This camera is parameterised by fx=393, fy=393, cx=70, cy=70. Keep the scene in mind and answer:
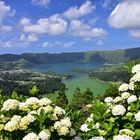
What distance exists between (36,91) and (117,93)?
8.75 ft

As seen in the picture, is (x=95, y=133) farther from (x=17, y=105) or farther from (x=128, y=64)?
(x=128, y=64)

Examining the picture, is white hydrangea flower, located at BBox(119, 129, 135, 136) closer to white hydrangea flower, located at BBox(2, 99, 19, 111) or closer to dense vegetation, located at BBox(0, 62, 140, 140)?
dense vegetation, located at BBox(0, 62, 140, 140)

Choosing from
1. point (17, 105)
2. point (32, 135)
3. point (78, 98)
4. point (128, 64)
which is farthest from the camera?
point (78, 98)

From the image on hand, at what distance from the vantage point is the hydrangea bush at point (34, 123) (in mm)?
8492

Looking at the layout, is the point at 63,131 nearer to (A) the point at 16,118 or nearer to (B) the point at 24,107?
(A) the point at 16,118

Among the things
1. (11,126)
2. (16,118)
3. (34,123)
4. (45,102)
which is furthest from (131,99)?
(11,126)

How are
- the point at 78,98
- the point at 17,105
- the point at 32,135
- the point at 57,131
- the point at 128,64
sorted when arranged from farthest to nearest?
1. the point at 78,98
2. the point at 128,64
3. the point at 17,105
4. the point at 57,131
5. the point at 32,135

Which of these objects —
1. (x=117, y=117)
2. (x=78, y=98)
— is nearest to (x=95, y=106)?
(x=117, y=117)

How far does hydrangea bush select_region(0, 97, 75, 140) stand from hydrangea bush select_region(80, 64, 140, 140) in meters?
0.71

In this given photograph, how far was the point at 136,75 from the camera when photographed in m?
10.2

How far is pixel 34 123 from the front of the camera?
8.74m

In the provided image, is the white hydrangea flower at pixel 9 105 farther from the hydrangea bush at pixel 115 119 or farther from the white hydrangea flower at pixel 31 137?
the hydrangea bush at pixel 115 119

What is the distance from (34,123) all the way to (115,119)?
210 centimetres

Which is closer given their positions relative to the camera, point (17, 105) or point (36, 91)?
point (17, 105)
